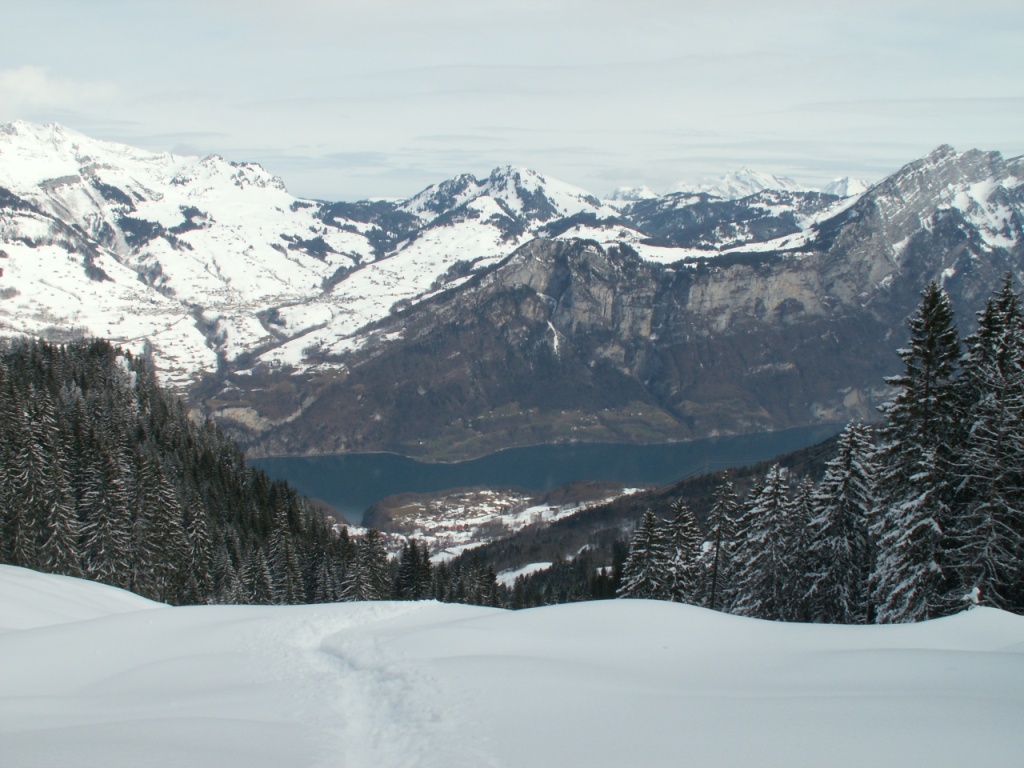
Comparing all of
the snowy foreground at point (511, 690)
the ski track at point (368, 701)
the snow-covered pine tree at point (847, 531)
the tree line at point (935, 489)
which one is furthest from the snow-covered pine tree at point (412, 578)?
the ski track at point (368, 701)

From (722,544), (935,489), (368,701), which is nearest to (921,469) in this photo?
(935,489)

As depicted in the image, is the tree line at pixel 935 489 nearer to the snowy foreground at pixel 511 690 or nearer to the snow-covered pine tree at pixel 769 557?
the snow-covered pine tree at pixel 769 557

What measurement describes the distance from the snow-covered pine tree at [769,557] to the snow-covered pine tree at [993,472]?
38.2 feet

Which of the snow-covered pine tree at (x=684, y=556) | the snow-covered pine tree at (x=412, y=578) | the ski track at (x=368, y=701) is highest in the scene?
the ski track at (x=368, y=701)

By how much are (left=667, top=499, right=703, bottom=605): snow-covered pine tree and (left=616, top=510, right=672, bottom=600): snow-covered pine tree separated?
445mm

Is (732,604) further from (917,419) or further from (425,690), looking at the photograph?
(425,690)

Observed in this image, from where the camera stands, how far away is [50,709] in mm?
13953

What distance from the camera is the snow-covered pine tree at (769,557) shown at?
35469 mm

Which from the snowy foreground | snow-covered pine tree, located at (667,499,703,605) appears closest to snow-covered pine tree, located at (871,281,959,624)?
the snowy foreground

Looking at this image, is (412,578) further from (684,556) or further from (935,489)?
(935,489)

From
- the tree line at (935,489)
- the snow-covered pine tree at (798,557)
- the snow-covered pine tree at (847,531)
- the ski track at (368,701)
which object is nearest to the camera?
the ski track at (368,701)

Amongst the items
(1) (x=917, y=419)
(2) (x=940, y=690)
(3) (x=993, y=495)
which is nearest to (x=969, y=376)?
(1) (x=917, y=419)

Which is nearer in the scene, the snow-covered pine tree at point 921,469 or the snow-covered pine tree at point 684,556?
the snow-covered pine tree at point 921,469

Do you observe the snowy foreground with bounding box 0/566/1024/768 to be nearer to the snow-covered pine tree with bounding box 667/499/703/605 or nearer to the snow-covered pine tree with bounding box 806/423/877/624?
the snow-covered pine tree with bounding box 806/423/877/624
